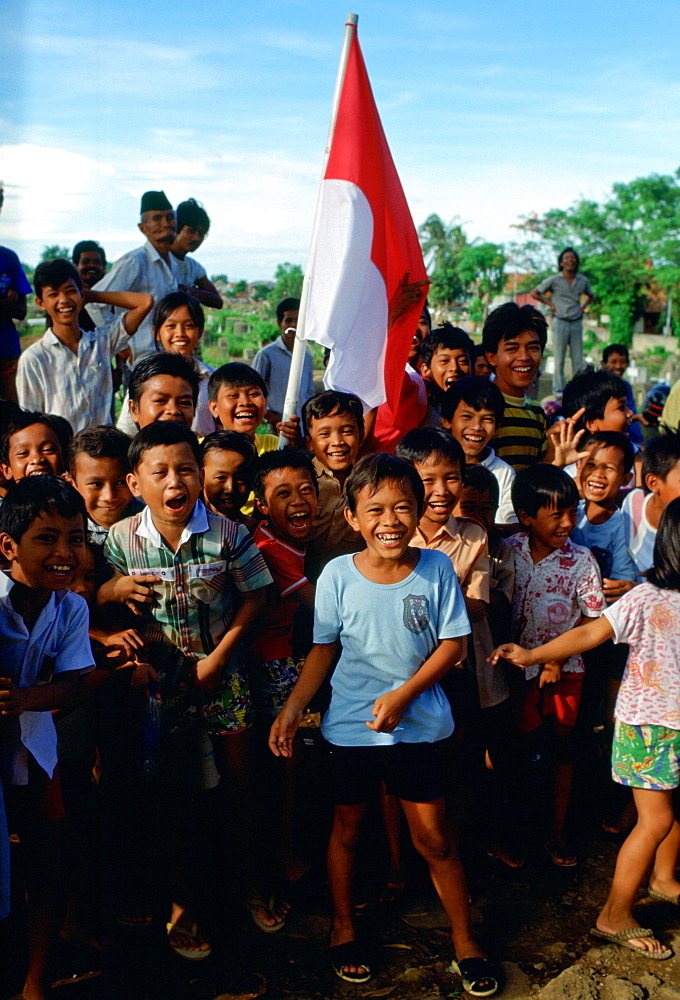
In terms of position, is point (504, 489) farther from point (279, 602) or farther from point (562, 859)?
point (562, 859)

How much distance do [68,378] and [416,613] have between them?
2.73 m

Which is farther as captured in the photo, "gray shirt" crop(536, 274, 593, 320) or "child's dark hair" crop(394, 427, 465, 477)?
"gray shirt" crop(536, 274, 593, 320)

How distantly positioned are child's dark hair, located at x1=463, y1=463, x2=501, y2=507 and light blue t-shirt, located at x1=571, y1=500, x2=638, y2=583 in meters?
0.46

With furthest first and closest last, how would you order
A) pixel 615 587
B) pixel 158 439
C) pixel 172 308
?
pixel 172 308
pixel 615 587
pixel 158 439

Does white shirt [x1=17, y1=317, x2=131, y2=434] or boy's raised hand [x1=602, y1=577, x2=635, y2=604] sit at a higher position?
white shirt [x1=17, y1=317, x2=131, y2=434]

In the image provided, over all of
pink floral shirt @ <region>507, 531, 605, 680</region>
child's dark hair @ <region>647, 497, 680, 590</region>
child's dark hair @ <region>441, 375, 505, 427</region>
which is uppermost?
child's dark hair @ <region>441, 375, 505, 427</region>

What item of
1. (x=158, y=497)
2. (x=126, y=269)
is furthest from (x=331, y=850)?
(x=126, y=269)

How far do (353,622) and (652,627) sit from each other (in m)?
1.03

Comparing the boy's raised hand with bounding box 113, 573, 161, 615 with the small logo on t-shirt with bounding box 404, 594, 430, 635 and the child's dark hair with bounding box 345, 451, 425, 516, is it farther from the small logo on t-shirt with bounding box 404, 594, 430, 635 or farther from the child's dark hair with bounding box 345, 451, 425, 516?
the small logo on t-shirt with bounding box 404, 594, 430, 635

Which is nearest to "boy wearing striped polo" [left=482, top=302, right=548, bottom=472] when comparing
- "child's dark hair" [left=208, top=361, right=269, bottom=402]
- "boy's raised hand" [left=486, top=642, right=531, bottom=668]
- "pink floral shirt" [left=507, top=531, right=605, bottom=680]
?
"pink floral shirt" [left=507, top=531, right=605, bottom=680]

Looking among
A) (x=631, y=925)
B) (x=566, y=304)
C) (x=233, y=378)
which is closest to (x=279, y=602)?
(x=233, y=378)

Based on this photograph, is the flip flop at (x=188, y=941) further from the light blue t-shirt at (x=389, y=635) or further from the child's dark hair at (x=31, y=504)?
the child's dark hair at (x=31, y=504)

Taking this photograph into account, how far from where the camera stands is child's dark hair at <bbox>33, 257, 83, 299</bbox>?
4.33 metres

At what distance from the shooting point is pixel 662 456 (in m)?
3.48
